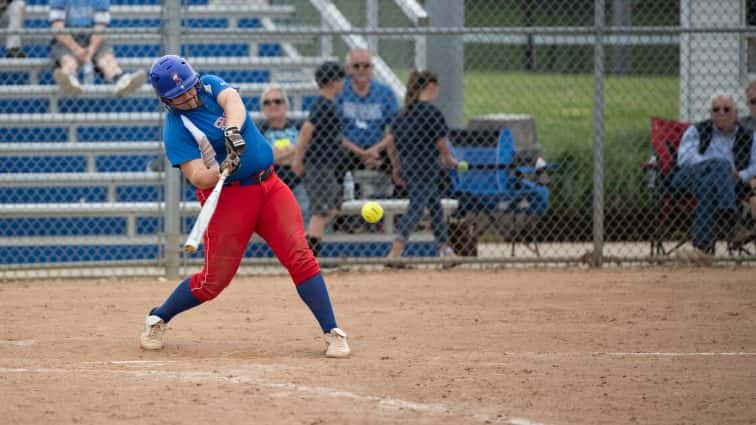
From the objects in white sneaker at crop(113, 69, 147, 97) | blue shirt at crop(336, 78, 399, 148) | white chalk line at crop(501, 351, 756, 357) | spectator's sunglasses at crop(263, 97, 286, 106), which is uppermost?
white sneaker at crop(113, 69, 147, 97)

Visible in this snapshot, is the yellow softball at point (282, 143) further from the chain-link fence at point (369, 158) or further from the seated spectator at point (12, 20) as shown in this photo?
the seated spectator at point (12, 20)

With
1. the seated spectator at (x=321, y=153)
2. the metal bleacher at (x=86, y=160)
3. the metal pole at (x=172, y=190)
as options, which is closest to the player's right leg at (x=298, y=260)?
the metal pole at (x=172, y=190)

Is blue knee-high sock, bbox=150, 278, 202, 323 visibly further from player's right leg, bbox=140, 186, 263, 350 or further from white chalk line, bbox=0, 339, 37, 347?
white chalk line, bbox=0, 339, 37, 347

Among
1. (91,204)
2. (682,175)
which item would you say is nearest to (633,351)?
(682,175)

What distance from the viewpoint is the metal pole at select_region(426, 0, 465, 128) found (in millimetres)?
12766

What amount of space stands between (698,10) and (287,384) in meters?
9.98

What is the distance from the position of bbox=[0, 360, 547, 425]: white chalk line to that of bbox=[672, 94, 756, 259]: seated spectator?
233 inches

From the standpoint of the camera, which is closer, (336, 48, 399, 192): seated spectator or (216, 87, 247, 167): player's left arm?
(216, 87, 247, 167): player's left arm

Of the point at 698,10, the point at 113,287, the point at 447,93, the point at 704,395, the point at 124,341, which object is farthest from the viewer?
the point at 698,10

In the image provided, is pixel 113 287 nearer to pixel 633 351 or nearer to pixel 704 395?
pixel 633 351

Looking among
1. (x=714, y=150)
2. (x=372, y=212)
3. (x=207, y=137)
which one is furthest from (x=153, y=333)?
(x=714, y=150)

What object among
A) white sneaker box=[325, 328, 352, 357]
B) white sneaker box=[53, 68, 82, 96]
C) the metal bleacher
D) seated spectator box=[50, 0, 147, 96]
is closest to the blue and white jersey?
seated spectator box=[50, 0, 147, 96]

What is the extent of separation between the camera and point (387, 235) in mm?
11734

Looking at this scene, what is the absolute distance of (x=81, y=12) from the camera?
12836mm
